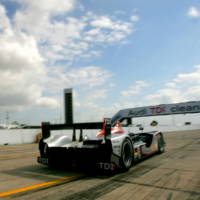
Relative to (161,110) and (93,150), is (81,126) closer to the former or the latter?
(93,150)

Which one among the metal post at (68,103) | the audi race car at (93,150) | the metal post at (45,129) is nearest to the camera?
the audi race car at (93,150)

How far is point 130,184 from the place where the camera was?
4398 mm

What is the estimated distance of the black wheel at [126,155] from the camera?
18.0ft

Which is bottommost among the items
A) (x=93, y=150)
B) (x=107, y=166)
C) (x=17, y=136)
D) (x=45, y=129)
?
(x=17, y=136)

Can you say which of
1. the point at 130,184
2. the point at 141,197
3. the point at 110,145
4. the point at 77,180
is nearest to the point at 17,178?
the point at 77,180

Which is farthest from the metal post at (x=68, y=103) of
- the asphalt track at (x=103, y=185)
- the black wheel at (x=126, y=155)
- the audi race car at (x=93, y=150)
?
the asphalt track at (x=103, y=185)

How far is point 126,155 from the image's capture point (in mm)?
5828

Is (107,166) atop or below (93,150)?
below

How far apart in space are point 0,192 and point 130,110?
32.4 meters

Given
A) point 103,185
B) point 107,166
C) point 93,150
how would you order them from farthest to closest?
1. point 93,150
2. point 107,166
3. point 103,185

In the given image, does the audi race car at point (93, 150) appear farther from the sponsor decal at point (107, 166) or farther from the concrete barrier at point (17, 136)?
the concrete barrier at point (17, 136)

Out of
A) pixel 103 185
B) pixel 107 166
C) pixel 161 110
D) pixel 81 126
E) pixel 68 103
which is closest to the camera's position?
pixel 103 185

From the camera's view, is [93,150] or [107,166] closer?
[107,166]

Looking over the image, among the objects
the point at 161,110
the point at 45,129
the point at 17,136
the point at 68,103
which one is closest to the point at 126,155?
the point at 45,129
